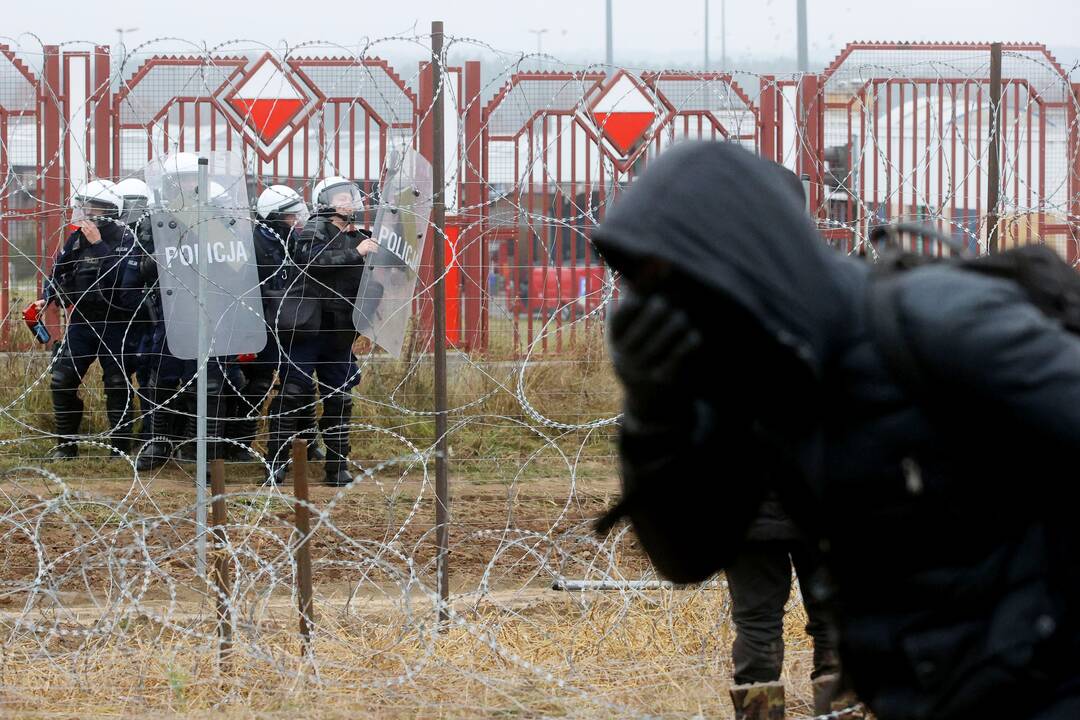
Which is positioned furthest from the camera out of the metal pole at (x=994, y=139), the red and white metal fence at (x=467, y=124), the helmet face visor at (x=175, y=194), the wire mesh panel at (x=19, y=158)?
the red and white metal fence at (x=467, y=124)

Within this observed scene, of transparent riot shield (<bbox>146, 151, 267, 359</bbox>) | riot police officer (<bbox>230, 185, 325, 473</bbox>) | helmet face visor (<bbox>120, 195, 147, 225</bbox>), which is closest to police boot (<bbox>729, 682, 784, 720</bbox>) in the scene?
transparent riot shield (<bbox>146, 151, 267, 359</bbox>)

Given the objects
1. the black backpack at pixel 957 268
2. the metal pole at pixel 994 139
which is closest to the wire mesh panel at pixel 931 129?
the metal pole at pixel 994 139

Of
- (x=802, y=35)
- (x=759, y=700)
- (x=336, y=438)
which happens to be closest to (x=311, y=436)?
(x=336, y=438)

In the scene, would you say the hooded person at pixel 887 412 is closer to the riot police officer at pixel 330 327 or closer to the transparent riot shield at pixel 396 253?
the transparent riot shield at pixel 396 253

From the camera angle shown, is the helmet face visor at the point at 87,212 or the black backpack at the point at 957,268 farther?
the helmet face visor at the point at 87,212

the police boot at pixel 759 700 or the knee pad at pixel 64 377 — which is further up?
the knee pad at pixel 64 377

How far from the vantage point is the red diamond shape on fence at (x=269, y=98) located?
11.8 meters

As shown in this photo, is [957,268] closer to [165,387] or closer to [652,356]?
[652,356]

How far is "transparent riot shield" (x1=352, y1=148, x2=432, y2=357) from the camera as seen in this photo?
624 centimetres

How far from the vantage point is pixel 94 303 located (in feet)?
28.6

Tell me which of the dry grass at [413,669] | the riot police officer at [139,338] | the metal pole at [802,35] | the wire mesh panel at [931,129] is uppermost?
the metal pole at [802,35]

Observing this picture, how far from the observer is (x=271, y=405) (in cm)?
905

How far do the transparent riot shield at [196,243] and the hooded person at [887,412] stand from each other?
4.79 meters

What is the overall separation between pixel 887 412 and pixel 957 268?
0.19 m
